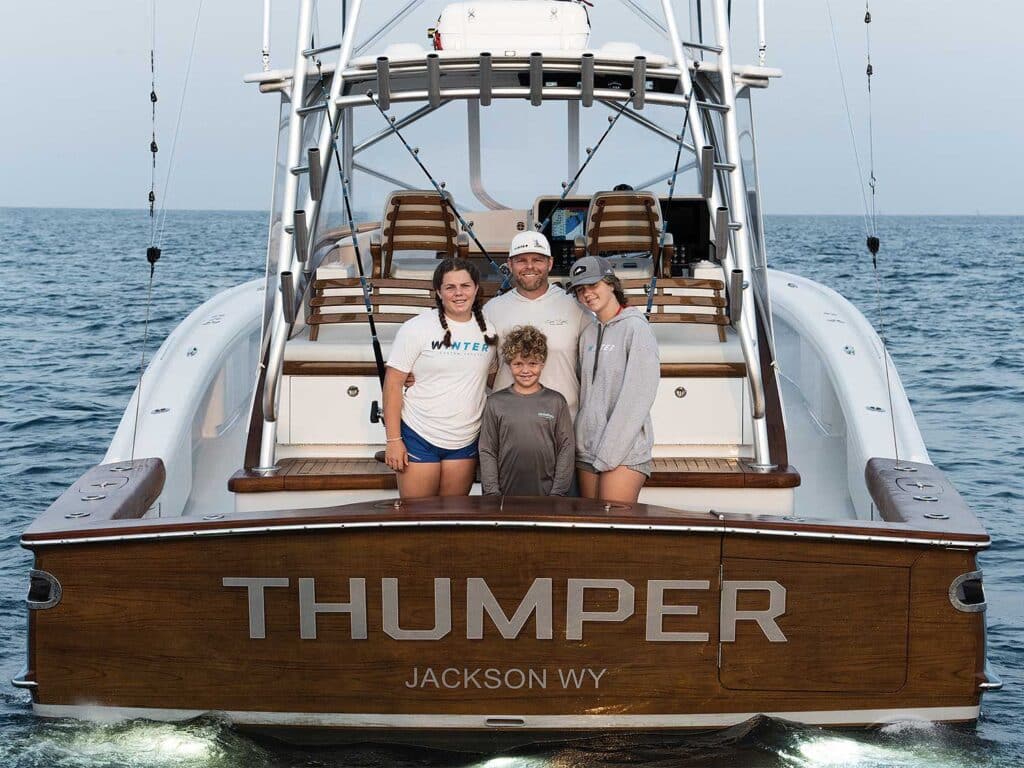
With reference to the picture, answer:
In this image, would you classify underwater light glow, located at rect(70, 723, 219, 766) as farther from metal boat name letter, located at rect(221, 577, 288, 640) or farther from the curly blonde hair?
the curly blonde hair

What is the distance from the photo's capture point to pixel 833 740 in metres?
4.64

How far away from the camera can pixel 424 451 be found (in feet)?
16.3

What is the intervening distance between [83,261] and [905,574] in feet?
141

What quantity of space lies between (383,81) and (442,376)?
1475 millimetres

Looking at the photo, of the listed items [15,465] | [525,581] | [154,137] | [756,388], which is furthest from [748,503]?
[15,465]

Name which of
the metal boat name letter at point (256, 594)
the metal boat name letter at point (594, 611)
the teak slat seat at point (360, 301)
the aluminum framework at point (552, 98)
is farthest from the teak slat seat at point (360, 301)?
the metal boat name letter at point (594, 611)

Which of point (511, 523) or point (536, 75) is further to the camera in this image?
point (536, 75)

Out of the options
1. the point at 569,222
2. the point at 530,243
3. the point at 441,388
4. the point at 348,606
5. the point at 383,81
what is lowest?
the point at 348,606

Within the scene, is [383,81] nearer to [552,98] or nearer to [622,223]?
[552,98]

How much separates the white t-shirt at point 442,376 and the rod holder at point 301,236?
0.77 meters

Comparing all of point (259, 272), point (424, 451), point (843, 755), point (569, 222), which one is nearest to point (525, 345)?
point (424, 451)

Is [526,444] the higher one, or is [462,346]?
[462,346]

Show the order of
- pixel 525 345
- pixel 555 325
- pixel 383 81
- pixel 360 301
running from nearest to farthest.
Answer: pixel 525 345 < pixel 555 325 < pixel 383 81 < pixel 360 301

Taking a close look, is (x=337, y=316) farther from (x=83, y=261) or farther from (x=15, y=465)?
(x=83, y=261)
